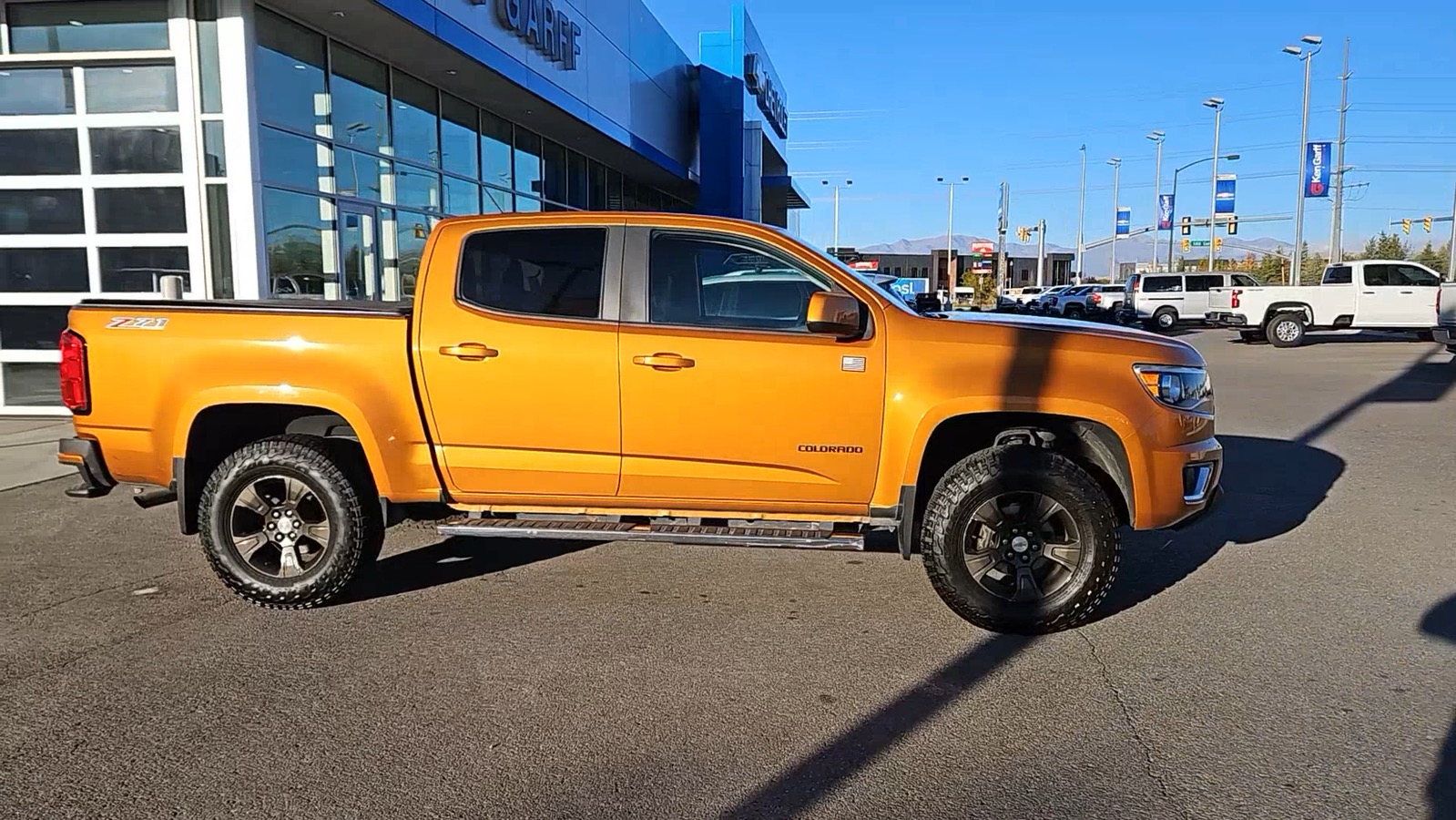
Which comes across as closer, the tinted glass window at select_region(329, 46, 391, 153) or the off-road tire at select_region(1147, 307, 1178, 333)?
the tinted glass window at select_region(329, 46, 391, 153)

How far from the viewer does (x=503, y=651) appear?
4.39 m

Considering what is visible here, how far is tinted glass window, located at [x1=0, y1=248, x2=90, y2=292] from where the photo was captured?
35.1ft

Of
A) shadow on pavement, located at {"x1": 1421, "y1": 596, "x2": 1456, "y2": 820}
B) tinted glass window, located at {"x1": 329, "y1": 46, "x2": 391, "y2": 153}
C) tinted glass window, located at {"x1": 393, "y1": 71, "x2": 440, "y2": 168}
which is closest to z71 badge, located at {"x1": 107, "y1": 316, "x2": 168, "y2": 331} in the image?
shadow on pavement, located at {"x1": 1421, "y1": 596, "x2": 1456, "y2": 820}

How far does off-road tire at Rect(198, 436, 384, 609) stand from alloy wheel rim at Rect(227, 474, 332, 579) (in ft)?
0.12

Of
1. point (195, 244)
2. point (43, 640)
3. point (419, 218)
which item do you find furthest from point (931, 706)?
point (419, 218)

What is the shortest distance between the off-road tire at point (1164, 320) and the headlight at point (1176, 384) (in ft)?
99.0

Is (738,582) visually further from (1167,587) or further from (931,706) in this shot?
(1167,587)

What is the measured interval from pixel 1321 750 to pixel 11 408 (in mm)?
12631

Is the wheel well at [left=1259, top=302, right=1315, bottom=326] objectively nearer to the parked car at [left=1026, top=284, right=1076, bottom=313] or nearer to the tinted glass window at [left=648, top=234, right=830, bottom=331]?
the parked car at [left=1026, top=284, right=1076, bottom=313]

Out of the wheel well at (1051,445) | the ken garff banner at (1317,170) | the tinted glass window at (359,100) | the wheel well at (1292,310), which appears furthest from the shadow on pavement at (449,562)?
the ken garff banner at (1317,170)

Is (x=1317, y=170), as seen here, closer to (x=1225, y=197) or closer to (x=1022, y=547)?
(x=1225, y=197)

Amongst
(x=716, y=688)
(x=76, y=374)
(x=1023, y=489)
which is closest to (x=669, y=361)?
(x=716, y=688)

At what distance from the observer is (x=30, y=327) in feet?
35.2

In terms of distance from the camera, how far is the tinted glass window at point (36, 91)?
10.7 meters
